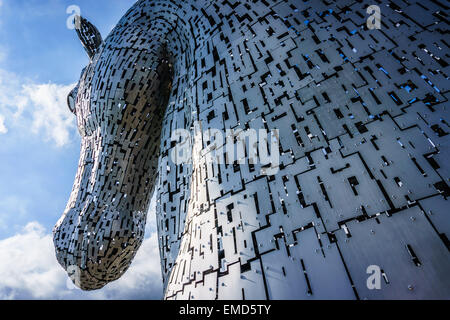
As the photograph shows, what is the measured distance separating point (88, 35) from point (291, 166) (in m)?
2.53


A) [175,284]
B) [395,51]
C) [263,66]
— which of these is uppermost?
[263,66]

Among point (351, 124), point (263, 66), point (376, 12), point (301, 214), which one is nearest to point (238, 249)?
point (301, 214)

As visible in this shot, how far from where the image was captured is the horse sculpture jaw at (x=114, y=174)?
73.8 inches

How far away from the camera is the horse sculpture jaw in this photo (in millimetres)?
1875

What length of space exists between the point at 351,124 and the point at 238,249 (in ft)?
1.88

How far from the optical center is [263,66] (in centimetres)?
133

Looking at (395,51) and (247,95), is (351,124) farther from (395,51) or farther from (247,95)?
(247,95)

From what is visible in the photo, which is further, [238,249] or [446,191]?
[238,249]

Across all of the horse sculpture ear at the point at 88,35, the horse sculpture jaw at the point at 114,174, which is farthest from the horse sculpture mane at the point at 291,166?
the horse sculpture ear at the point at 88,35

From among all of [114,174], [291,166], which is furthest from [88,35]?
[291,166]

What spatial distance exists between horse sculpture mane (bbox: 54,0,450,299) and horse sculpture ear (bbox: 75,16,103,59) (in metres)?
0.99

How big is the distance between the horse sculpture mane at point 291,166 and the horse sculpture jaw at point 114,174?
13 millimetres

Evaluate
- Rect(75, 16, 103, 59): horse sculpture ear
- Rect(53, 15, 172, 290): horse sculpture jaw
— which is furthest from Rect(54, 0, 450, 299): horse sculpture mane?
Rect(75, 16, 103, 59): horse sculpture ear
